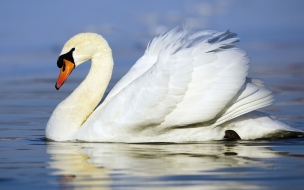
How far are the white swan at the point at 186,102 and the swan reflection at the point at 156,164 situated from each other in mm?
268

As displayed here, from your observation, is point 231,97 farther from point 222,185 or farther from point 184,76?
point 222,185

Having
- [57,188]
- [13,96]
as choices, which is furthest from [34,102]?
[57,188]

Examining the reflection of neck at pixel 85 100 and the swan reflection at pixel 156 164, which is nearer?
the swan reflection at pixel 156 164

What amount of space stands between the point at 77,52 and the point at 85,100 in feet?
2.22

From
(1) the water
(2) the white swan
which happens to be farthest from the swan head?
(1) the water

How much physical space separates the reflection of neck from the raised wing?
0.70 metres

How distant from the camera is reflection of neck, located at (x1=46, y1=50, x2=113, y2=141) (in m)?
10.9

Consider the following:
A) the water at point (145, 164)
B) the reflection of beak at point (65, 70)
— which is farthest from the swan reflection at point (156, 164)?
the reflection of beak at point (65, 70)

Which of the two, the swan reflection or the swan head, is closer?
the swan reflection

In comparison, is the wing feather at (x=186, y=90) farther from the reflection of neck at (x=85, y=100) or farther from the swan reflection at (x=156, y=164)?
the reflection of neck at (x=85, y=100)

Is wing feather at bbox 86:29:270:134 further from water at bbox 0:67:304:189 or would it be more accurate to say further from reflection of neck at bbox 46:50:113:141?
reflection of neck at bbox 46:50:113:141

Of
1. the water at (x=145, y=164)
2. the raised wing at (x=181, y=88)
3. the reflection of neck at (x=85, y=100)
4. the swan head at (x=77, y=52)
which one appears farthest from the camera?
the swan head at (x=77, y=52)

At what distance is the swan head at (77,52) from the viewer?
37.0ft

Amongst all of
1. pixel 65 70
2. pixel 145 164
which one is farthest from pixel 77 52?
pixel 145 164
